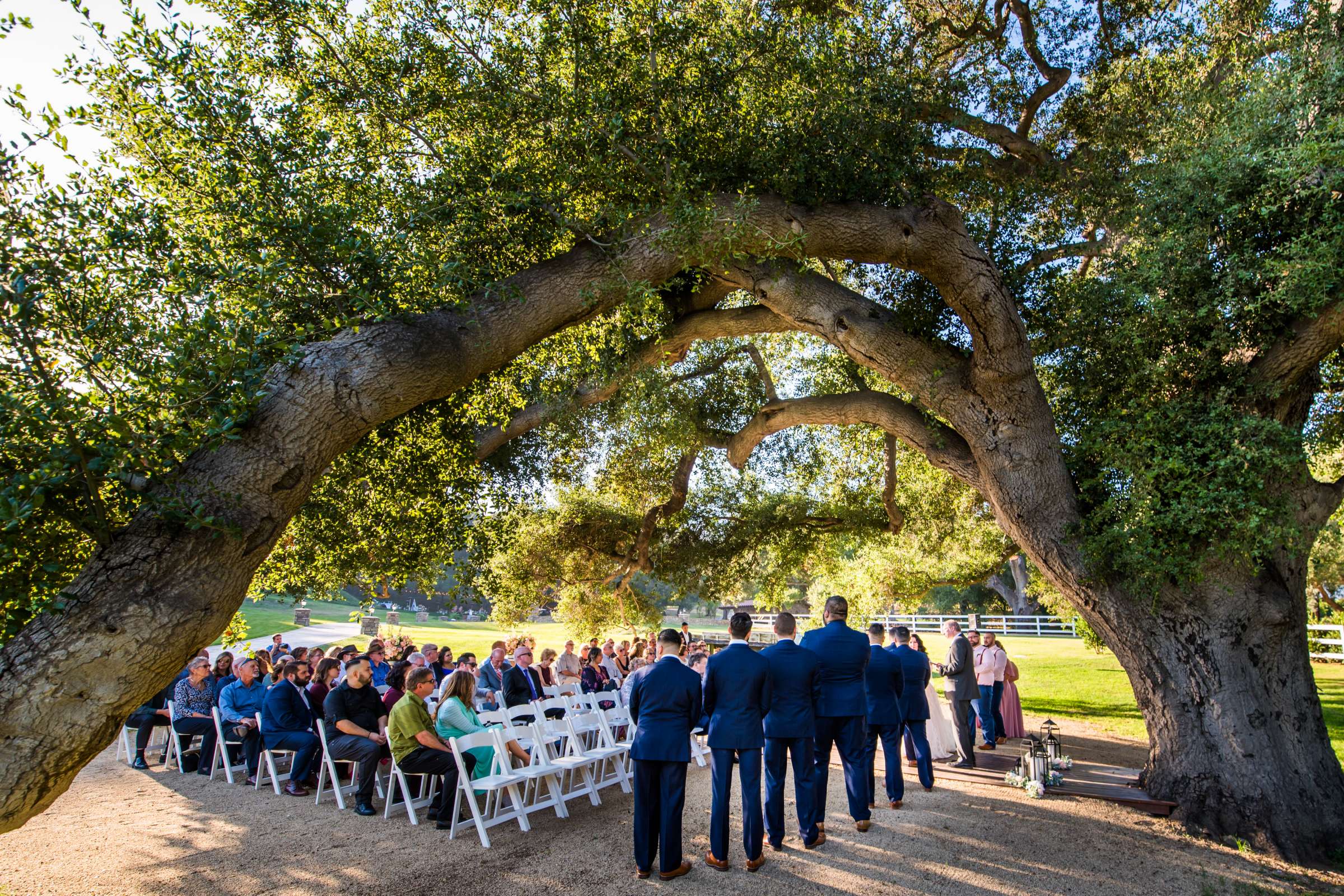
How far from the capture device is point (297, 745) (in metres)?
8.36

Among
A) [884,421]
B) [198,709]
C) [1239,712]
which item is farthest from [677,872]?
[198,709]

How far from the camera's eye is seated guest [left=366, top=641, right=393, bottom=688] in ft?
36.8

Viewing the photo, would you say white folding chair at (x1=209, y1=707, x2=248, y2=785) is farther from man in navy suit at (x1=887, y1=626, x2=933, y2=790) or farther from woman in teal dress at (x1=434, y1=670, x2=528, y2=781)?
man in navy suit at (x1=887, y1=626, x2=933, y2=790)

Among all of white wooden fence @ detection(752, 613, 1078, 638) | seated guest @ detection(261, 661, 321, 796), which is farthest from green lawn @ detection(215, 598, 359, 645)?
seated guest @ detection(261, 661, 321, 796)

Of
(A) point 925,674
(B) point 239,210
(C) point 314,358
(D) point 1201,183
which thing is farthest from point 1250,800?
(B) point 239,210

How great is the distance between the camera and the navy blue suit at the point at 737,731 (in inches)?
245

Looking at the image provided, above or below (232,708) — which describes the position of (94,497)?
above

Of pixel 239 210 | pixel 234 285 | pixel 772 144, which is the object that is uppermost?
pixel 772 144

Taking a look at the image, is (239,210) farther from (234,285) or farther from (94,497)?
(94,497)

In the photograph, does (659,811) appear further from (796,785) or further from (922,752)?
(922,752)

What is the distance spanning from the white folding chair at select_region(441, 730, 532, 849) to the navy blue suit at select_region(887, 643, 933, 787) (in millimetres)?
4279

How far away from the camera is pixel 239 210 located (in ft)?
22.1

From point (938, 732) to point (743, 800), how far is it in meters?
6.12

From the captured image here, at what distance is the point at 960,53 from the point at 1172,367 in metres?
7.35
